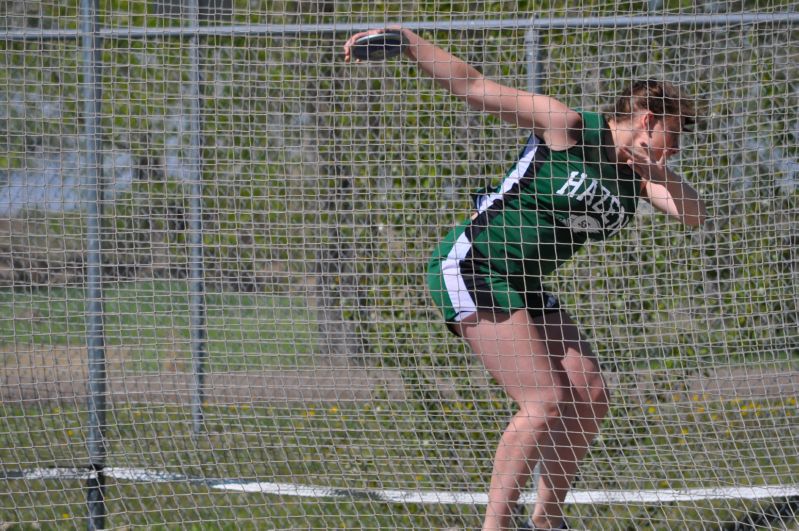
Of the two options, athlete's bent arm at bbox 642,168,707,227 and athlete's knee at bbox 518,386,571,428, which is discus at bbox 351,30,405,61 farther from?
athlete's knee at bbox 518,386,571,428

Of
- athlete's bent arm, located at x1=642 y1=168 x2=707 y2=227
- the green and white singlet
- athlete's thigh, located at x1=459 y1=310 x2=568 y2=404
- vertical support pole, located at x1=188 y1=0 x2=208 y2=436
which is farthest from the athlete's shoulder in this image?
vertical support pole, located at x1=188 y1=0 x2=208 y2=436

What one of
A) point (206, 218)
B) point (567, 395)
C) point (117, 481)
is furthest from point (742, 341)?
point (117, 481)

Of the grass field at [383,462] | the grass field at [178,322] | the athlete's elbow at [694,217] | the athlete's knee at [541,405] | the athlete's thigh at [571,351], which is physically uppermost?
the athlete's elbow at [694,217]

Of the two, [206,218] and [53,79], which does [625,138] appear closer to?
[206,218]

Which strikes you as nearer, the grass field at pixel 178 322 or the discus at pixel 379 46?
the discus at pixel 379 46

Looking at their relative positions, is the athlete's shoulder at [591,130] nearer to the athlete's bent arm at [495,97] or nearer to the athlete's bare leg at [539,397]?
the athlete's bent arm at [495,97]

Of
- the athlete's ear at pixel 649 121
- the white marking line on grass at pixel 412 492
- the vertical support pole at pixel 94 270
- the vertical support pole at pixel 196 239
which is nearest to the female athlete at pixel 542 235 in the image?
the athlete's ear at pixel 649 121

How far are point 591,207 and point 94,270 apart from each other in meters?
1.99

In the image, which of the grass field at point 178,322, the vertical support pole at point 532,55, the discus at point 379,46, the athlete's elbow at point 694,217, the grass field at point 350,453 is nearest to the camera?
the discus at point 379,46

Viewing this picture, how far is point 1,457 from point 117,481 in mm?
567

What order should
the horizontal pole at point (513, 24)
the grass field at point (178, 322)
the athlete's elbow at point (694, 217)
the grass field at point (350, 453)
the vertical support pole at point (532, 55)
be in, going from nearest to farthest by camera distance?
the athlete's elbow at point (694, 217), the horizontal pole at point (513, 24), the vertical support pole at point (532, 55), the grass field at point (350, 453), the grass field at point (178, 322)

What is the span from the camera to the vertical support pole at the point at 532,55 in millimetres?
3484

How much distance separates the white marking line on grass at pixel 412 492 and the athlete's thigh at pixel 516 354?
73cm

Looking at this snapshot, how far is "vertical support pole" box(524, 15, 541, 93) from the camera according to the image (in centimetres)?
348
